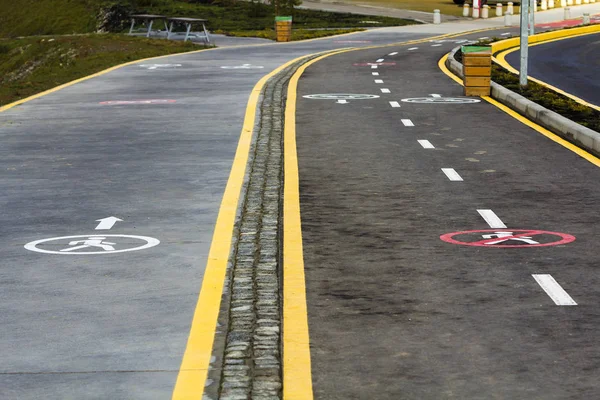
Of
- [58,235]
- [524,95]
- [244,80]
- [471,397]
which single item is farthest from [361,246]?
A: [244,80]

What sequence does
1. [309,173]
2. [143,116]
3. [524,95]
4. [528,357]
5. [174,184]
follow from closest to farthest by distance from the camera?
[528,357]
[174,184]
[309,173]
[143,116]
[524,95]

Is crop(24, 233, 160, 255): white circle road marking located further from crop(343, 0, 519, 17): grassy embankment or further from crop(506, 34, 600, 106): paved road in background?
crop(343, 0, 519, 17): grassy embankment

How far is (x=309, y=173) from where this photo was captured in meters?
14.7

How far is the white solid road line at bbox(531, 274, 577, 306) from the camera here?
830cm

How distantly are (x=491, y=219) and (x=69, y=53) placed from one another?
38868mm

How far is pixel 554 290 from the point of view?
8.63 metres

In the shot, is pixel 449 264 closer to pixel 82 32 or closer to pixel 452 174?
pixel 452 174

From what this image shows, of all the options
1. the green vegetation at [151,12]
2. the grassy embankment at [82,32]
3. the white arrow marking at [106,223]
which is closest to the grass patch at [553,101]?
the white arrow marking at [106,223]

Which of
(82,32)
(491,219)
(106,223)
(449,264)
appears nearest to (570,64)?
(491,219)

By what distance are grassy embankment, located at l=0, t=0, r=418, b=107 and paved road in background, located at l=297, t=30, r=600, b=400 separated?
13.3 metres

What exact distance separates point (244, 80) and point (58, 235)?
59.9 ft

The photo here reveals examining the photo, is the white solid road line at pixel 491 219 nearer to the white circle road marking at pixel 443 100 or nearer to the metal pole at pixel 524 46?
the white circle road marking at pixel 443 100

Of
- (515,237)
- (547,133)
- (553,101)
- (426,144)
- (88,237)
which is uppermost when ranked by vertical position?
(88,237)

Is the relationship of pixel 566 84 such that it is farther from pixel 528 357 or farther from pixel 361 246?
pixel 528 357
